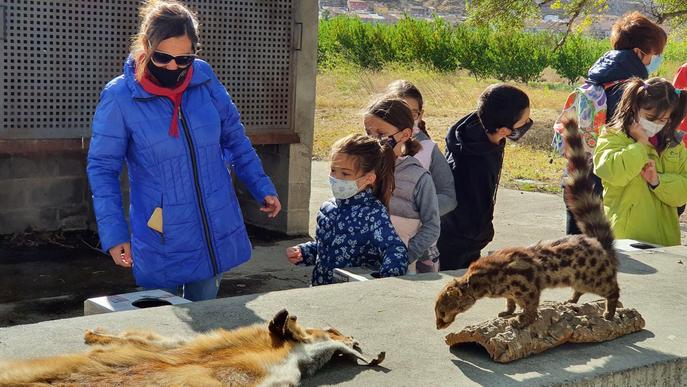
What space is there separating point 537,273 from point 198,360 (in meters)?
1.19

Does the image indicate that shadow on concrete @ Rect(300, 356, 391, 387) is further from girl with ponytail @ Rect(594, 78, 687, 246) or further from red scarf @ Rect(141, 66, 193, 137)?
girl with ponytail @ Rect(594, 78, 687, 246)

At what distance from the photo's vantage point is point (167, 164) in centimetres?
459

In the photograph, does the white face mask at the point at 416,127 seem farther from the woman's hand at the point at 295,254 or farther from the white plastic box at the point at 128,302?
the white plastic box at the point at 128,302

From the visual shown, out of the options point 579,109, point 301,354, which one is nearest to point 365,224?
point 301,354

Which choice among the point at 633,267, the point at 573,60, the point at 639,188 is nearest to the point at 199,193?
the point at 633,267

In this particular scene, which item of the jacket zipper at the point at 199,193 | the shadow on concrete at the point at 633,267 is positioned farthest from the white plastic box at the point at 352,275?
the shadow on concrete at the point at 633,267

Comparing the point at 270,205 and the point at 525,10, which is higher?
the point at 525,10

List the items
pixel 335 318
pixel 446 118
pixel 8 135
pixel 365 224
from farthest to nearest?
pixel 446 118 < pixel 8 135 < pixel 365 224 < pixel 335 318

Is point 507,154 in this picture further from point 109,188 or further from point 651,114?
point 109,188

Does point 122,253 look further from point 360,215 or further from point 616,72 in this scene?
point 616,72

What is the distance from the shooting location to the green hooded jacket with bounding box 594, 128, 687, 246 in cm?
567

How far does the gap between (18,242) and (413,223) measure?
14.3 ft

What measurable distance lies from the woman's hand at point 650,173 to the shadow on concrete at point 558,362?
1.86m

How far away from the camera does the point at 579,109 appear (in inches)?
260
